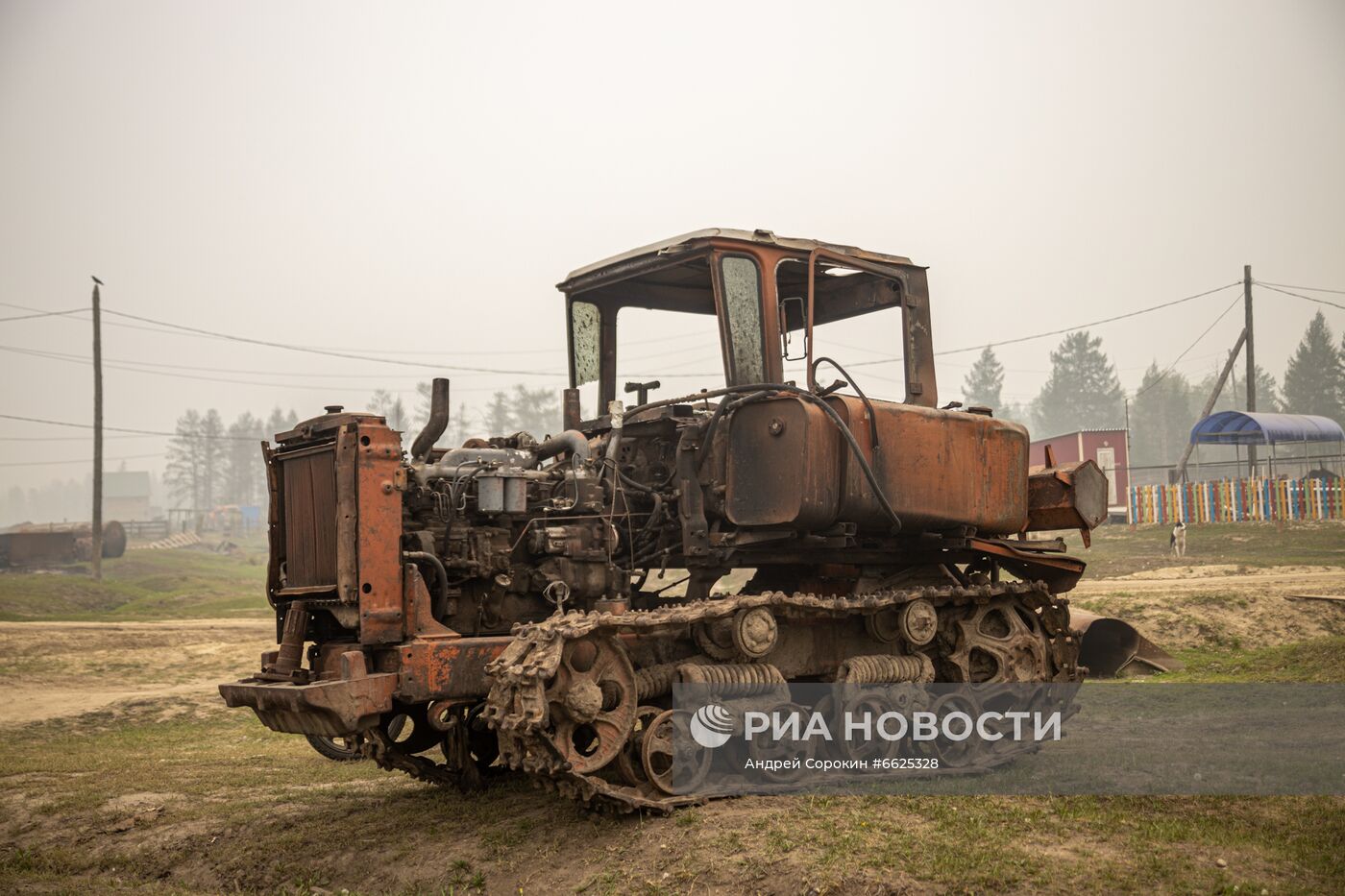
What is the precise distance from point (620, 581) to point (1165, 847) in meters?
4.05

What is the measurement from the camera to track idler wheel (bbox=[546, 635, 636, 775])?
24.3 ft

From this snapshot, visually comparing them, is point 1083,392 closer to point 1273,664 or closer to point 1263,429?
point 1263,429

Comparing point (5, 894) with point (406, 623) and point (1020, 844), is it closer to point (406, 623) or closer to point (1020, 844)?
point (406, 623)

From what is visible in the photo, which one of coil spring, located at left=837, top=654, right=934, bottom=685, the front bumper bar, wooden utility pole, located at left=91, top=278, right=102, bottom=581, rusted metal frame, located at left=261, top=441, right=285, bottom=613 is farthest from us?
wooden utility pole, located at left=91, top=278, right=102, bottom=581

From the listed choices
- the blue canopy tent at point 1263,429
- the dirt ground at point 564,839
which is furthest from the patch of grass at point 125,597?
the blue canopy tent at point 1263,429

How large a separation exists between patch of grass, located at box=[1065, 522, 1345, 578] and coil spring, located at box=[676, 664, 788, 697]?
19.5 m

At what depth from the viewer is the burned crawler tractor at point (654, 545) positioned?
767 centimetres

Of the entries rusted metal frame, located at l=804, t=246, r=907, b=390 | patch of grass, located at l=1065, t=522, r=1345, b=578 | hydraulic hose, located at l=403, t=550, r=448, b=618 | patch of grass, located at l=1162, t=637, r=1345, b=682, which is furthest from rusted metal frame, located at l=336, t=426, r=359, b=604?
patch of grass, located at l=1065, t=522, r=1345, b=578

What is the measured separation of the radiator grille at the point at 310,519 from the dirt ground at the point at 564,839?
1821 millimetres

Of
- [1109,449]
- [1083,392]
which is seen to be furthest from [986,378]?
[1109,449]

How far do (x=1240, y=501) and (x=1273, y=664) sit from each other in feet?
69.4

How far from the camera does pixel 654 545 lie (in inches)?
368

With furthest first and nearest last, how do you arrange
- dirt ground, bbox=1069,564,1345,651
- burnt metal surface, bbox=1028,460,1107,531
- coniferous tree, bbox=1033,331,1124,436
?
coniferous tree, bbox=1033,331,1124,436, dirt ground, bbox=1069,564,1345,651, burnt metal surface, bbox=1028,460,1107,531

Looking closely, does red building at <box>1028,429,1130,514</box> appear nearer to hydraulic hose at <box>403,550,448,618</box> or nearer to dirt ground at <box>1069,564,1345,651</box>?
dirt ground at <box>1069,564,1345,651</box>
